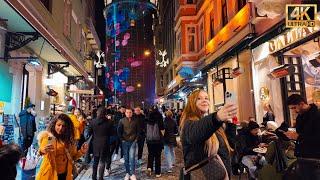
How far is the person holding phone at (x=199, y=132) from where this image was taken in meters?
2.64

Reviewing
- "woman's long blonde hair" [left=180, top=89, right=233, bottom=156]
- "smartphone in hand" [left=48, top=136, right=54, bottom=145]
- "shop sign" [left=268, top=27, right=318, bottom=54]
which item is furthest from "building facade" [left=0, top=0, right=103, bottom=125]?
"shop sign" [left=268, top=27, right=318, bottom=54]

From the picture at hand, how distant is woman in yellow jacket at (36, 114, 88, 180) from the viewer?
14.5ft

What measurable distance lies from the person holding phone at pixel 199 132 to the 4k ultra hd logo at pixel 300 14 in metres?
5.10

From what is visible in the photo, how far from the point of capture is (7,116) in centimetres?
1100

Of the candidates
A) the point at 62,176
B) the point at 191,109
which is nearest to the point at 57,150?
the point at 62,176

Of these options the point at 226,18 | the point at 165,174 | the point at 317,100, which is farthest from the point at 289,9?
the point at 226,18

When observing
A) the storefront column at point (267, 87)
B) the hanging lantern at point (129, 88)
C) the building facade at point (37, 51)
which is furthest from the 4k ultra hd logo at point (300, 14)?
the hanging lantern at point (129, 88)

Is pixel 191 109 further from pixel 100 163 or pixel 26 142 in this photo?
pixel 26 142

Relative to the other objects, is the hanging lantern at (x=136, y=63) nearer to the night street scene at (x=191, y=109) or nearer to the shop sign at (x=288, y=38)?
the night street scene at (x=191, y=109)

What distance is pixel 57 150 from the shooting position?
4574mm

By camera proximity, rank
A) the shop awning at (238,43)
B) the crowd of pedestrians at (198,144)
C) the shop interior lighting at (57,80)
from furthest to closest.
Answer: the shop interior lighting at (57,80), the shop awning at (238,43), the crowd of pedestrians at (198,144)

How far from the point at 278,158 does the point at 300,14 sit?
3.56 m

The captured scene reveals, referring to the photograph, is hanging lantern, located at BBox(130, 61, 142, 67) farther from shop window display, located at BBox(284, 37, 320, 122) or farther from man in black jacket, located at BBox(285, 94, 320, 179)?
man in black jacket, located at BBox(285, 94, 320, 179)

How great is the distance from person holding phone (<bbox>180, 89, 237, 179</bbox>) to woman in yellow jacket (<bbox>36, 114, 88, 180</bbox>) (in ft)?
7.35
